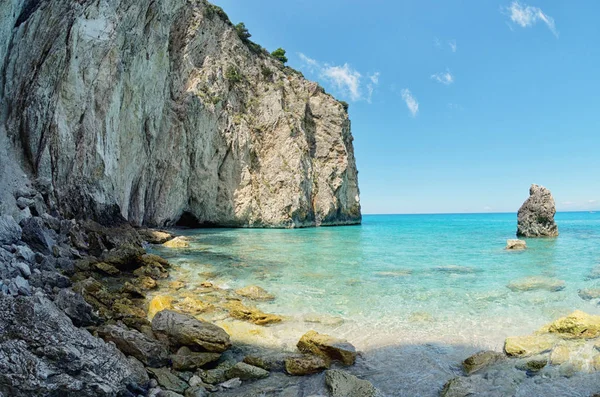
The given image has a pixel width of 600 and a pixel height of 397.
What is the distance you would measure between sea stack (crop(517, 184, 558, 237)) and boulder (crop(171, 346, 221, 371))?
32082 mm

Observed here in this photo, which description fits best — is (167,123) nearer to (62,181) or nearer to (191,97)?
(191,97)

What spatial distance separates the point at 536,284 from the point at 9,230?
15115 mm

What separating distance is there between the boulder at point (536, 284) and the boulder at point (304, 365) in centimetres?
794

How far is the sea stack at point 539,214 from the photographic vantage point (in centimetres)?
2972

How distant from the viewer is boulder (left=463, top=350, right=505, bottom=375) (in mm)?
5594

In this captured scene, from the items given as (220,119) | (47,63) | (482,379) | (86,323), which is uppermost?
(220,119)

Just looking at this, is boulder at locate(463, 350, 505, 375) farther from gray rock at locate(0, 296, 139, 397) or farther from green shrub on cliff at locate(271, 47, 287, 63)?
green shrub on cliff at locate(271, 47, 287, 63)

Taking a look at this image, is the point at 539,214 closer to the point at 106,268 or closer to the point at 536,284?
the point at 536,284

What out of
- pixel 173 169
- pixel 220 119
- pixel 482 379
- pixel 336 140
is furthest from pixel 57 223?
pixel 336 140

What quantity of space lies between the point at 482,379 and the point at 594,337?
9.83ft

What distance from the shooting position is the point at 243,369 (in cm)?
526

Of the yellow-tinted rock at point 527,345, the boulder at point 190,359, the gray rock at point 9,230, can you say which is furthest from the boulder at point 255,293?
the gray rock at point 9,230

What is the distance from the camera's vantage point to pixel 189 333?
5848 mm

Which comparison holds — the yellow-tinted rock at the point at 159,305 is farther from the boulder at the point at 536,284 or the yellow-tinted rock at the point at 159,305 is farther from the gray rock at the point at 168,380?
the boulder at the point at 536,284
